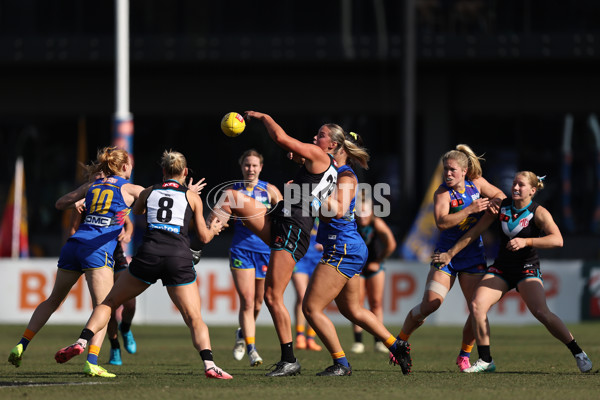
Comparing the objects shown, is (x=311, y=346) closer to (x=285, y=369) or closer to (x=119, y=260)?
(x=119, y=260)

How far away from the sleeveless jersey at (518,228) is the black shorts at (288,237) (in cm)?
198

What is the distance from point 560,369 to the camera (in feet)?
32.1

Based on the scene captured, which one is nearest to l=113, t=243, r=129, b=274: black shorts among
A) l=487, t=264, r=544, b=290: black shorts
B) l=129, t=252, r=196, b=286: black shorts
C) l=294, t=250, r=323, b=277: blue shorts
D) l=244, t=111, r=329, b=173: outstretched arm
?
l=129, t=252, r=196, b=286: black shorts

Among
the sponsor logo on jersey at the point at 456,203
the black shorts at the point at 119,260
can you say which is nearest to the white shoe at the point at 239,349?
the black shorts at the point at 119,260

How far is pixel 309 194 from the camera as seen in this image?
850cm

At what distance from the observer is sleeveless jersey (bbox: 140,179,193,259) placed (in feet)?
26.7

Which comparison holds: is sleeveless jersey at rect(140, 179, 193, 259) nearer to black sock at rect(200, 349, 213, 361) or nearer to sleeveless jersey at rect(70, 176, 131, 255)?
black sock at rect(200, 349, 213, 361)

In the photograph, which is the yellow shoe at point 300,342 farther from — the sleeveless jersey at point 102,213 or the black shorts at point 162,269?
the black shorts at point 162,269

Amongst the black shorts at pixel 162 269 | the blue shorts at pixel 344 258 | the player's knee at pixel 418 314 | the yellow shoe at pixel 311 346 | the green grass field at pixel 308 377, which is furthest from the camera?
the yellow shoe at pixel 311 346

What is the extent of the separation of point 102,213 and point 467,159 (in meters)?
3.41

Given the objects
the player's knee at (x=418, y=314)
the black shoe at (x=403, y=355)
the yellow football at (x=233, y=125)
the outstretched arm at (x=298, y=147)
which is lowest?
the black shoe at (x=403, y=355)

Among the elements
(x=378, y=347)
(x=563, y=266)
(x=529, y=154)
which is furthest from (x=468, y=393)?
(x=529, y=154)

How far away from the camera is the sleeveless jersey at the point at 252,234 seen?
10.8 m

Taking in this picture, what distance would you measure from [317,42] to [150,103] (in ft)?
17.5
